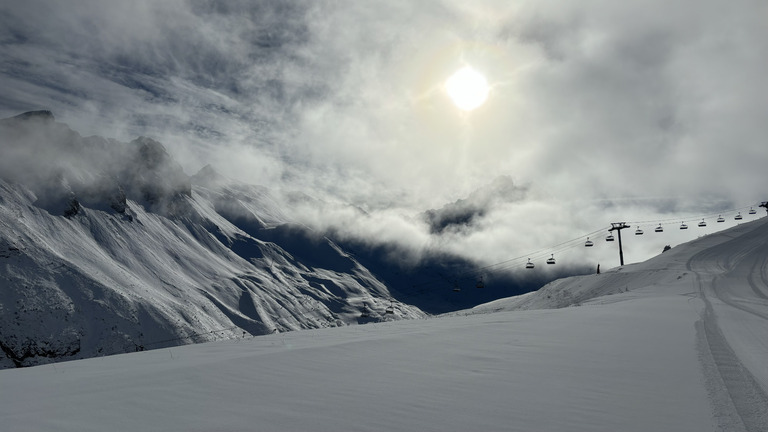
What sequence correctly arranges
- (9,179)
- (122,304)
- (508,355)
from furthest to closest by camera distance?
(9,179)
(122,304)
(508,355)

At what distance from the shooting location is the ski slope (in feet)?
18.0

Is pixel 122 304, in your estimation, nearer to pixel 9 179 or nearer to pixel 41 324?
pixel 41 324

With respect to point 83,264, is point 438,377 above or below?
below

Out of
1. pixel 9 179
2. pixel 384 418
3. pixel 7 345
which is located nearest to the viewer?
pixel 384 418

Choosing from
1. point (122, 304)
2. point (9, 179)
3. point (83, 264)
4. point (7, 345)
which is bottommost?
point (7, 345)

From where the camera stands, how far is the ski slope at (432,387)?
550 centimetres

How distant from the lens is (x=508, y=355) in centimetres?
1009

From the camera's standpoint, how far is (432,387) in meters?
7.19

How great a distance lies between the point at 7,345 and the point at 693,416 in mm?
161162

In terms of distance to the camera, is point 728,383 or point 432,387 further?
point 728,383

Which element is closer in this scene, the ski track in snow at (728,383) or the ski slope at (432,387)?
the ski slope at (432,387)

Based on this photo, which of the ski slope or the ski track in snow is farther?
the ski track in snow

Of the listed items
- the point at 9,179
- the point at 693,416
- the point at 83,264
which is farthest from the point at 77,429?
the point at 9,179

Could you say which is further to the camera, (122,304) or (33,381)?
(122,304)
